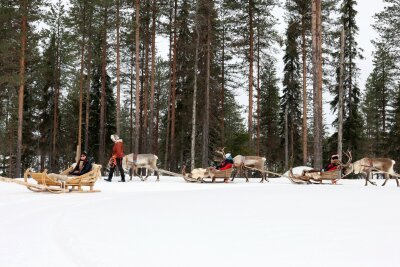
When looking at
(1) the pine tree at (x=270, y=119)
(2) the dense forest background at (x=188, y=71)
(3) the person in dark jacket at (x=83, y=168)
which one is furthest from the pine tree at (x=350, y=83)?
(3) the person in dark jacket at (x=83, y=168)

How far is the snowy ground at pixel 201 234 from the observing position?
4086 millimetres

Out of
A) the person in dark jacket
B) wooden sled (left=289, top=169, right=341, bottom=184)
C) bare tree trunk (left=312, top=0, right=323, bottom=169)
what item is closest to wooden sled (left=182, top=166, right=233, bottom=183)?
wooden sled (left=289, top=169, right=341, bottom=184)

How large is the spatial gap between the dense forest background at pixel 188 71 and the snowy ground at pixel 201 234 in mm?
11992

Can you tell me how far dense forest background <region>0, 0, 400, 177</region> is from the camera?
80.8 ft

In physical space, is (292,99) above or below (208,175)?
above

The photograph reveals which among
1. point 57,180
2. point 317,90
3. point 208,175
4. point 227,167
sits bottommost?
point 208,175

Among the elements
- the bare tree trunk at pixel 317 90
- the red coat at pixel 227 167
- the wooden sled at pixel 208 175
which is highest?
the bare tree trunk at pixel 317 90

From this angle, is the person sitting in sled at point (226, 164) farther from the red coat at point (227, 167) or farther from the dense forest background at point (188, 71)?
the dense forest background at point (188, 71)

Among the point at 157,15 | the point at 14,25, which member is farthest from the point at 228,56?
the point at 14,25

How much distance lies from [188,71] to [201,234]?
25.1 meters

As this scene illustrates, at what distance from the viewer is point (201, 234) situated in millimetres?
5277

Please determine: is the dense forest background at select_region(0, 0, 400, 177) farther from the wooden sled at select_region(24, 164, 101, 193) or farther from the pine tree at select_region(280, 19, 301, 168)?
the wooden sled at select_region(24, 164, 101, 193)

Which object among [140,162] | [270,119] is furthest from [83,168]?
[270,119]

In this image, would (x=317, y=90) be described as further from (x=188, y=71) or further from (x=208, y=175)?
(x=188, y=71)
